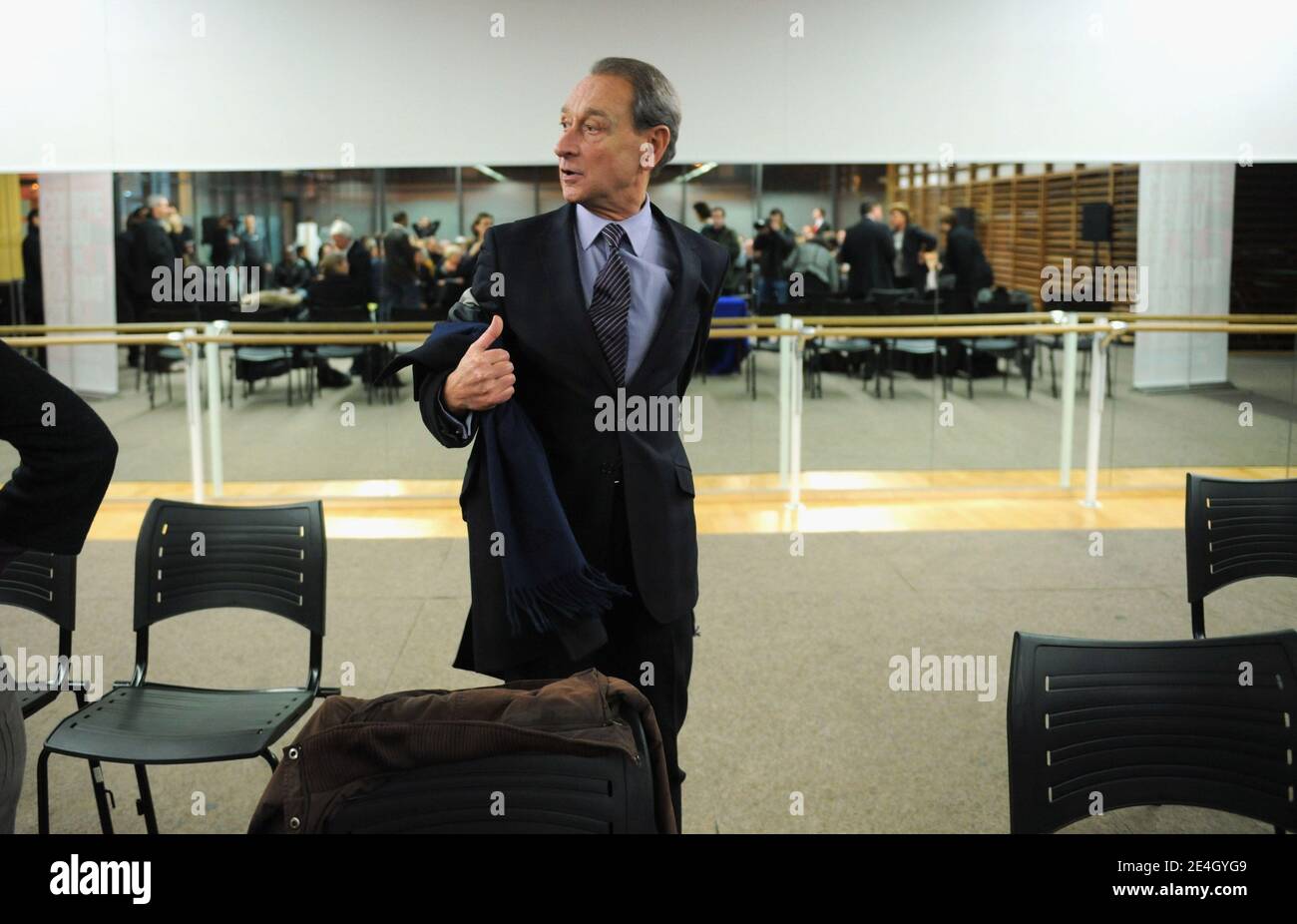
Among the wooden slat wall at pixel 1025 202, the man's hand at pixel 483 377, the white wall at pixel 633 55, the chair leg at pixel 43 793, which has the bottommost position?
the chair leg at pixel 43 793

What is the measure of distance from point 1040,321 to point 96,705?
6.83m

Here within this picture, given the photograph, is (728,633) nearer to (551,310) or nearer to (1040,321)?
(551,310)

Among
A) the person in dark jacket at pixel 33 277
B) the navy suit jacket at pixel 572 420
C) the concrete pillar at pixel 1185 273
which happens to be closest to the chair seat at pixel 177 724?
the navy suit jacket at pixel 572 420

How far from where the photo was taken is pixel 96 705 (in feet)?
10.7

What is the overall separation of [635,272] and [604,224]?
0.33 feet

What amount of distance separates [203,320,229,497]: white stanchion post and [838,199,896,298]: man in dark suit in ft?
13.1

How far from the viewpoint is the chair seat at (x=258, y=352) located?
321 inches

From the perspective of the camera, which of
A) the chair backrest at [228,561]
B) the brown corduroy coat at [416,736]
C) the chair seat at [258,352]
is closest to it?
the brown corduroy coat at [416,736]

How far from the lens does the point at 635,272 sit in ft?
7.30

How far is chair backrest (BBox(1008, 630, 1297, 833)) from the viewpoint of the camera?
7.16 ft

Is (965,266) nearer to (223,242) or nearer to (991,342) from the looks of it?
(991,342)

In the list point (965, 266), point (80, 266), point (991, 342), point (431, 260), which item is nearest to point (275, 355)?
point (431, 260)

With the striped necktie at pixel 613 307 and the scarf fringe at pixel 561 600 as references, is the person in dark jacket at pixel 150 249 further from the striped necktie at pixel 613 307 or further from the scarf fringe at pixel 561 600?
the scarf fringe at pixel 561 600

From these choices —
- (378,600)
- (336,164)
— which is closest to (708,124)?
(336,164)
